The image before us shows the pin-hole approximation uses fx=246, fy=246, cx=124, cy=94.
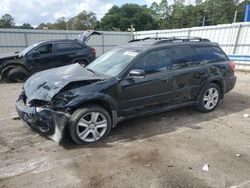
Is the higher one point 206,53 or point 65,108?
point 206,53

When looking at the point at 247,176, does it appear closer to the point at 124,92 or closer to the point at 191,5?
the point at 124,92

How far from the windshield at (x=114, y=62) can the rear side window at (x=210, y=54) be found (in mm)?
1701

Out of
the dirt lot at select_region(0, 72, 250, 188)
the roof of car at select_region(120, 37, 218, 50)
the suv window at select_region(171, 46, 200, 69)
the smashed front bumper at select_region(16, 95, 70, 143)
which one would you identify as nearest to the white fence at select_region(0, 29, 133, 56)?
the dirt lot at select_region(0, 72, 250, 188)

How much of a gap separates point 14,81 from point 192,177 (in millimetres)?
9069

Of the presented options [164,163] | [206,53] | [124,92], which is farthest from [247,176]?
[206,53]

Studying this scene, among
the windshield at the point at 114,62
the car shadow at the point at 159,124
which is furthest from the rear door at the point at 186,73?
the windshield at the point at 114,62

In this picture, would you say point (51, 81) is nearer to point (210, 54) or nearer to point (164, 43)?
point (164, 43)

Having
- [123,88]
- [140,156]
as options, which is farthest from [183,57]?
[140,156]

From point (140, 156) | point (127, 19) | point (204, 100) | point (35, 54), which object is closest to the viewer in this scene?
point (140, 156)

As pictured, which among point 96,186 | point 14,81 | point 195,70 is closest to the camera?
point 96,186

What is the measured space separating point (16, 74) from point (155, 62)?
285 inches

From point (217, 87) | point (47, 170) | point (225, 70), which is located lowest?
point (47, 170)

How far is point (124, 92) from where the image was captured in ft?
14.7

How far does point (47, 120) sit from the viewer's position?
13.0 ft
